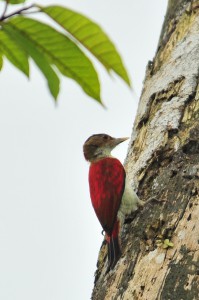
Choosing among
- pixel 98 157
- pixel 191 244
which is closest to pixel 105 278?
pixel 191 244

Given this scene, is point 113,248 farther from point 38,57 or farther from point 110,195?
point 38,57

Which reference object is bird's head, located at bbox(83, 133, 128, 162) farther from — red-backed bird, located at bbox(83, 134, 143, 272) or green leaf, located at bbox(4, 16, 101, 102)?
green leaf, located at bbox(4, 16, 101, 102)

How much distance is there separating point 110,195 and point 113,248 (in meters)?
0.96

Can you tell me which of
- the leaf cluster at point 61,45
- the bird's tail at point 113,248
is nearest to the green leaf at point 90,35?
the leaf cluster at point 61,45

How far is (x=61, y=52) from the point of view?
109 cm

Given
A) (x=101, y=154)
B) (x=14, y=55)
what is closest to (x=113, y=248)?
(x=101, y=154)

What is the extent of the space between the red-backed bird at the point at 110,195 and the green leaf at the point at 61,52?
1.95 meters

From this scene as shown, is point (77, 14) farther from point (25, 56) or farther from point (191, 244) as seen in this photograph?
point (191, 244)

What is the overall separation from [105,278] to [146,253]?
32 cm

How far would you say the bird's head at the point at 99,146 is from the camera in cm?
492

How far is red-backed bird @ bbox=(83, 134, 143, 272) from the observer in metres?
3.30

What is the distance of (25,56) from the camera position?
110 cm

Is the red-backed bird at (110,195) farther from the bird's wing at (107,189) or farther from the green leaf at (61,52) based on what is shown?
the green leaf at (61,52)

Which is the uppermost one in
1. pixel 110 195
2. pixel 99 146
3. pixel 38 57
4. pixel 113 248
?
pixel 38 57
